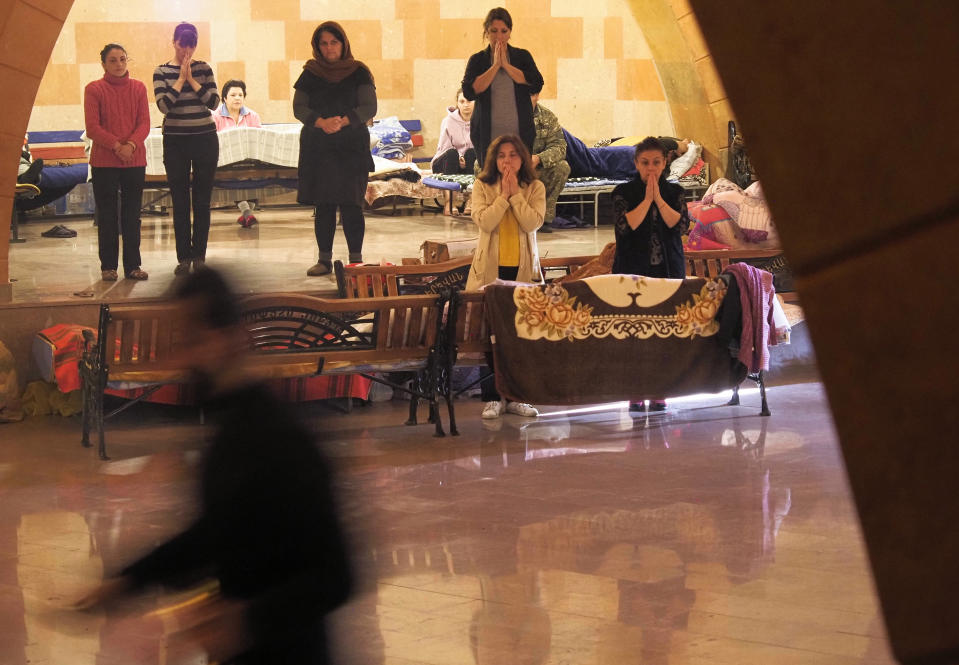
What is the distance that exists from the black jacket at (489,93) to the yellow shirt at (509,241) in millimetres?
2032

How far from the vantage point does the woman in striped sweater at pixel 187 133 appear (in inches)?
380

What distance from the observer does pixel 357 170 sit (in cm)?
1000

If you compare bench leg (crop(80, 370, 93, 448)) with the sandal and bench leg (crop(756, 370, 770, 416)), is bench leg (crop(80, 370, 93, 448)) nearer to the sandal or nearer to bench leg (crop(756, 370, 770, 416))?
the sandal

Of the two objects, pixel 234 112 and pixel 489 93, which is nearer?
pixel 489 93

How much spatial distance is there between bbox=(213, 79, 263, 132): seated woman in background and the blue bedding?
3.96 metres

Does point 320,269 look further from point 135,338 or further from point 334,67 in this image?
point 135,338

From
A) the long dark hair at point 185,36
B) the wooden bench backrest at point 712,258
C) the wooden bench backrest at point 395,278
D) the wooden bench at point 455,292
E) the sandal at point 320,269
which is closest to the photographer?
the wooden bench at point 455,292

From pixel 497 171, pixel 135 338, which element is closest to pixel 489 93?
pixel 497 171

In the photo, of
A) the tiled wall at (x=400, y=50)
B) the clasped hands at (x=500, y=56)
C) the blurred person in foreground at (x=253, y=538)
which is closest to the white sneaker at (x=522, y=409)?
the clasped hands at (x=500, y=56)

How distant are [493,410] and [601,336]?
824 millimetres

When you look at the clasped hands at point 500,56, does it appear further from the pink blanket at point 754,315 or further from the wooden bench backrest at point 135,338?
the wooden bench backrest at point 135,338

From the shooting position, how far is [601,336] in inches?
281

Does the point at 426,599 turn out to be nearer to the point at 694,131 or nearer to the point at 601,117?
the point at 694,131

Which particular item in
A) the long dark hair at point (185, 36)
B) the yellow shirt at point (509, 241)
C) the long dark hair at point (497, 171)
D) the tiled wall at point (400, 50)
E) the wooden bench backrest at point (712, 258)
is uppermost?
the tiled wall at point (400, 50)
